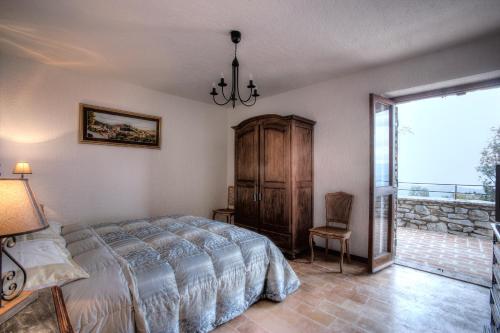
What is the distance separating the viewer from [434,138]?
18.2 feet

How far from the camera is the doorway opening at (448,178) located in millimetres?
4020

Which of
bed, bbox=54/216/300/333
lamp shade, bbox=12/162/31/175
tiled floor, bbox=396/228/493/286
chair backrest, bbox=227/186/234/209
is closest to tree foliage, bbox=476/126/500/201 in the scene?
tiled floor, bbox=396/228/493/286

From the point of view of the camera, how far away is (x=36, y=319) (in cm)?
112

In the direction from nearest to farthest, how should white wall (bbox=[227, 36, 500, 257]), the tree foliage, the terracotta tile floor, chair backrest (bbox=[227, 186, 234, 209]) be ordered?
the terracotta tile floor
white wall (bbox=[227, 36, 500, 257])
the tree foliage
chair backrest (bbox=[227, 186, 234, 209])

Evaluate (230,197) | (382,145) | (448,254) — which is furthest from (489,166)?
(230,197)

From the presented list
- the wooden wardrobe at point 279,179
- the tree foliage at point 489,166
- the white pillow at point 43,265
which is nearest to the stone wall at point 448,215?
the tree foliage at point 489,166

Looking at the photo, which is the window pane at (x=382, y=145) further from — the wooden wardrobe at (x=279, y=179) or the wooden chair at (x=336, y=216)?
the wooden wardrobe at (x=279, y=179)

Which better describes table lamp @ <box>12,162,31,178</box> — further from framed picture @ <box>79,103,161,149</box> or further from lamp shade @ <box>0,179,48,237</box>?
lamp shade @ <box>0,179,48,237</box>

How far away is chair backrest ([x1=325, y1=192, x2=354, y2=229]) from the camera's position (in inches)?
132

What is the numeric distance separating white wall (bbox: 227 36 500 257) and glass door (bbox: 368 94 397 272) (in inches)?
7.4

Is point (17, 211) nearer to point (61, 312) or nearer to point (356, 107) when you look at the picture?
point (61, 312)

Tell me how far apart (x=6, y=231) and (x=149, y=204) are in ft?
10.7

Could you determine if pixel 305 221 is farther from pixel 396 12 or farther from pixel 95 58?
pixel 95 58

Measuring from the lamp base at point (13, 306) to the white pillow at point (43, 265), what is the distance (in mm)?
60
